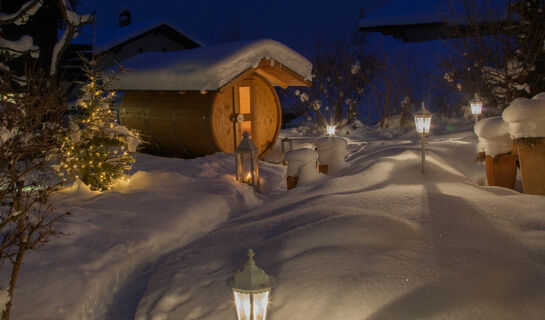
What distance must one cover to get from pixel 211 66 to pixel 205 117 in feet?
4.28

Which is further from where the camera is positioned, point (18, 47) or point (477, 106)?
point (18, 47)

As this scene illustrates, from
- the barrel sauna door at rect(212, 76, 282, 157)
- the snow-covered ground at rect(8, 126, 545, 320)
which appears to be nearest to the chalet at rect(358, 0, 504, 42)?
the barrel sauna door at rect(212, 76, 282, 157)

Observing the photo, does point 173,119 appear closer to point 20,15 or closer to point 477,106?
point 20,15

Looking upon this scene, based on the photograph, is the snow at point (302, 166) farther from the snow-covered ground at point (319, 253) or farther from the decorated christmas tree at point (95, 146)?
the decorated christmas tree at point (95, 146)

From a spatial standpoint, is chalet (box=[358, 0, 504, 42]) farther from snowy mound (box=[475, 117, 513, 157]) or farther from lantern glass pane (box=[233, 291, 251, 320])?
lantern glass pane (box=[233, 291, 251, 320])

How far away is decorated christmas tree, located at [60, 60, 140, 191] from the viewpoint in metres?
7.67

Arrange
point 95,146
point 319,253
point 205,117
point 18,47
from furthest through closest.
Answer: point 18,47
point 205,117
point 95,146
point 319,253

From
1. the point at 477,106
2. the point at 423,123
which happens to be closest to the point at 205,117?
the point at 423,123

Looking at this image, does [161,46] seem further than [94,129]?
Yes

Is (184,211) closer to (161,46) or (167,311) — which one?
(167,311)

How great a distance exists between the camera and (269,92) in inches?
491

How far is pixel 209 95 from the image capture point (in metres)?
10.6

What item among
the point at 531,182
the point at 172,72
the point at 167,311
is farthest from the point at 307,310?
the point at 172,72

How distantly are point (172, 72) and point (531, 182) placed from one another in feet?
26.6
